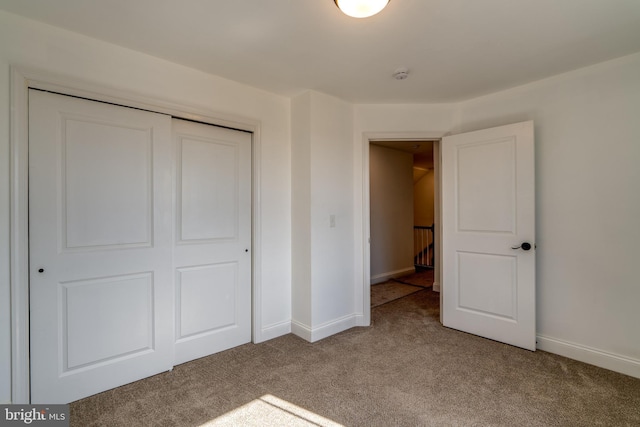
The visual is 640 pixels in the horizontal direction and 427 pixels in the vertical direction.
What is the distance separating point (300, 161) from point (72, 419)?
2.52 m

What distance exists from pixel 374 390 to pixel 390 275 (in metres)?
3.59

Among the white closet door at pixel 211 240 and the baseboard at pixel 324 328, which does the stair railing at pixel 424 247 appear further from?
the white closet door at pixel 211 240

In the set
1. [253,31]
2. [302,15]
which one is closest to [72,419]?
[253,31]

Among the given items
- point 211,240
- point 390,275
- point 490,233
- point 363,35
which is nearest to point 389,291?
point 390,275

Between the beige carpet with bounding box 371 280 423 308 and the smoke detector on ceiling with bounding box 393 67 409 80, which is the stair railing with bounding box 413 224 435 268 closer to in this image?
the beige carpet with bounding box 371 280 423 308

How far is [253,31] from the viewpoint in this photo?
79.2 inches

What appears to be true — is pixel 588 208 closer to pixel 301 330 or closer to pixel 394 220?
pixel 301 330

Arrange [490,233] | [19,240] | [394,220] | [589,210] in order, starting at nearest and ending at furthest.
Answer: [19,240] → [589,210] → [490,233] → [394,220]

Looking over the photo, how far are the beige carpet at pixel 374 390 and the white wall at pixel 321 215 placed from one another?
33cm

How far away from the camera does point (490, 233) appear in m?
2.99

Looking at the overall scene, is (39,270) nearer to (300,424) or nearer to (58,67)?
(58,67)

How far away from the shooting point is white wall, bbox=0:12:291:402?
71.1 inches

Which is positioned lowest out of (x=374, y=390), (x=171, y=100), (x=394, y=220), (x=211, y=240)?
(x=374, y=390)

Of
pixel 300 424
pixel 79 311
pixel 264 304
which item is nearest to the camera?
pixel 300 424
